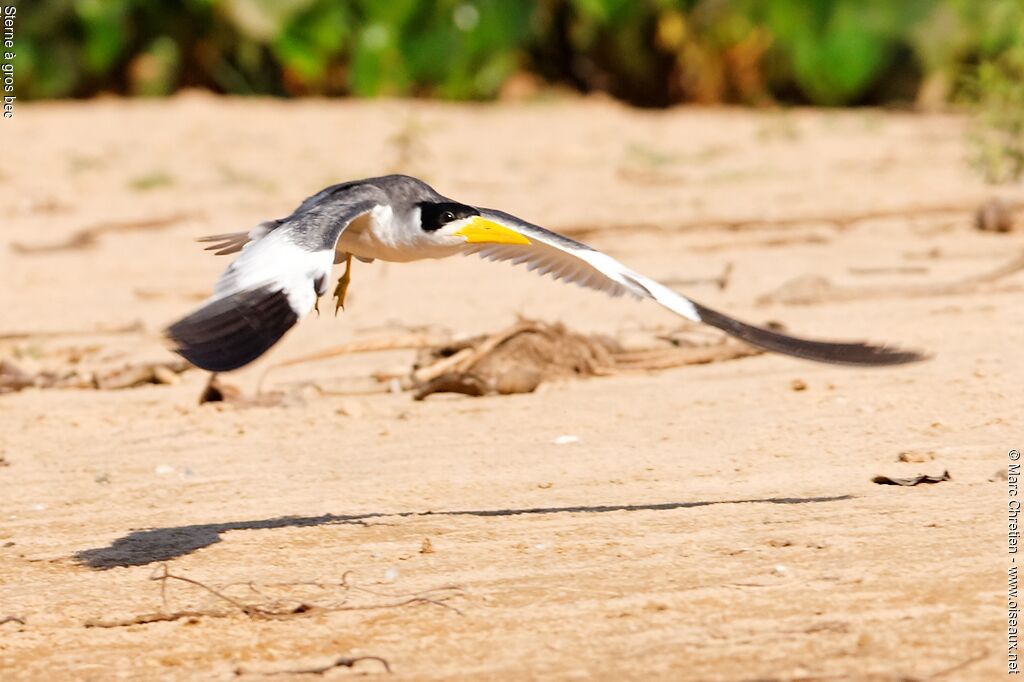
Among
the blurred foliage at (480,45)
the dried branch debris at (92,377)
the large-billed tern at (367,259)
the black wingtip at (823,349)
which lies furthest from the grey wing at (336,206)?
the blurred foliage at (480,45)

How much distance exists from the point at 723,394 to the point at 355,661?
2.62 m

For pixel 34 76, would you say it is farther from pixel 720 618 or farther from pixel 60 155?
pixel 720 618

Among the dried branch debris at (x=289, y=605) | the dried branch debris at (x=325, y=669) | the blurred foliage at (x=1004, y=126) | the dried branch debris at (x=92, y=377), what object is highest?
the blurred foliage at (x=1004, y=126)

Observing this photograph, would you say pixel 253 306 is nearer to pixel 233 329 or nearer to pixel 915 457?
pixel 233 329

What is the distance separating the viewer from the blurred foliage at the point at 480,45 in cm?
1351

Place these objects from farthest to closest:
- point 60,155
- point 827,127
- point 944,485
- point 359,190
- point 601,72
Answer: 1. point 601,72
2. point 827,127
3. point 60,155
4. point 359,190
5. point 944,485

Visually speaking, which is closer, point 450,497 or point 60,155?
point 450,497

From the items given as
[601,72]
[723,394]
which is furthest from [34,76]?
[723,394]

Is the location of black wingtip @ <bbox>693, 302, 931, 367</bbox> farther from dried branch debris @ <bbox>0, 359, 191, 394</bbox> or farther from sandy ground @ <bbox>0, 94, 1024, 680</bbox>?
dried branch debris @ <bbox>0, 359, 191, 394</bbox>

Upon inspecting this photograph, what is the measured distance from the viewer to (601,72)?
14.8 meters

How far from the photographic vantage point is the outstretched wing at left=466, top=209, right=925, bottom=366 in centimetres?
438

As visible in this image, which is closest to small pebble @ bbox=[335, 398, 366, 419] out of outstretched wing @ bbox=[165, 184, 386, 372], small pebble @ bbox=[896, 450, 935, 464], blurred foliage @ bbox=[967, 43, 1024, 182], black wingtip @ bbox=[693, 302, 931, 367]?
outstretched wing @ bbox=[165, 184, 386, 372]

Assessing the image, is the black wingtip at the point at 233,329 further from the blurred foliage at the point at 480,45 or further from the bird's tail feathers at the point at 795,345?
the blurred foliage at the point at 480,45

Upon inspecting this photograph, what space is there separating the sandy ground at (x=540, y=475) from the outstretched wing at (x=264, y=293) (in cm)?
67
